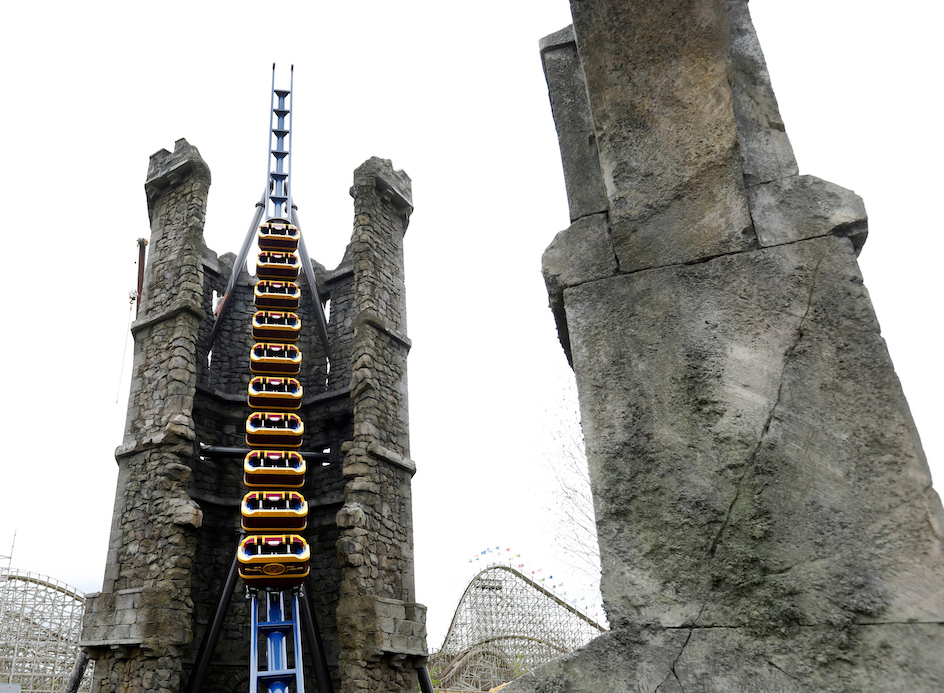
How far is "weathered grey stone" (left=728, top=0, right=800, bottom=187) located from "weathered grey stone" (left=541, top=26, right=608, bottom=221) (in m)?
0.38

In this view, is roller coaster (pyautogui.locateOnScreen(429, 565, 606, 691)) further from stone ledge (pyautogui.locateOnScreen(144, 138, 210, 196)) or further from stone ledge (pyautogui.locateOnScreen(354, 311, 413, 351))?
stone ledge (pyautogui.locateOnScreen(144, 138, 210, 196))

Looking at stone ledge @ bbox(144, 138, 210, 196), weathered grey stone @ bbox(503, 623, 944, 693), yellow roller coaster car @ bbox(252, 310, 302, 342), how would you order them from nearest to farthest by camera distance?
1. weathered grey stone @ bbox(503, 623, 944, 693)
2. yellow roller coaster car @ bbox(252, 310, 302, 342)
3. stone ledge @ bbox(144, 138, 210, 196)

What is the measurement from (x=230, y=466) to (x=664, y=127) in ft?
45.2

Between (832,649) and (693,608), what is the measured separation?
24 cm

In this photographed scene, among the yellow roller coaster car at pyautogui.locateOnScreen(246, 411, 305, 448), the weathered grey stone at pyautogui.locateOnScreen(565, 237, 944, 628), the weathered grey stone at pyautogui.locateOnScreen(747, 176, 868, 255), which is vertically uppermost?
the yellow roller coaster car at pyautogui.locateOnScreen(246, 411, 305, 448)

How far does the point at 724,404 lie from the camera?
56.0 inches

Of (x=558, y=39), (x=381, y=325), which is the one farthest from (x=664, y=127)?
(x=381, y=325)

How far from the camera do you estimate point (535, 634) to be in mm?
22297

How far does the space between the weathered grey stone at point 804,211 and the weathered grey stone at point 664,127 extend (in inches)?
1.7

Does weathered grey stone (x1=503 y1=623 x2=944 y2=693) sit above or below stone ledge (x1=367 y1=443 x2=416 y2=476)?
below

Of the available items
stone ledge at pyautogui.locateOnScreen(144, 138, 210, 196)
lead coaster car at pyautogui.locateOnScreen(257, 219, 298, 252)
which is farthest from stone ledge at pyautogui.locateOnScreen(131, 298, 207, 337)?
stone ledge at pyautogui.locateOnScreen(144, 138, 210, 196)

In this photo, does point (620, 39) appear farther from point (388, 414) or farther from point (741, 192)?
point (388, 414)

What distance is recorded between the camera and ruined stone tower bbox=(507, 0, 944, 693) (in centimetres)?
123

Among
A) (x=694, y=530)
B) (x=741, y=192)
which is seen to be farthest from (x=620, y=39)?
(x=694, y=530)
